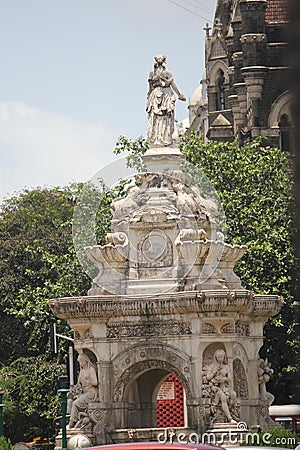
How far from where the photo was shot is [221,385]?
86.6 feet

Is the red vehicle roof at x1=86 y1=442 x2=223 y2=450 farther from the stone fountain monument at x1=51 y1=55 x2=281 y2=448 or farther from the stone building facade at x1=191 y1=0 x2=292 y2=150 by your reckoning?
the stone building facade at x1=191 y1=0 x2=292 y2=150

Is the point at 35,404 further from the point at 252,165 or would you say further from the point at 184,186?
the point at 184,186

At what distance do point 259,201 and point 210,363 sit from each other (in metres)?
19.0

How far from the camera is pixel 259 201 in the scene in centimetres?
4500

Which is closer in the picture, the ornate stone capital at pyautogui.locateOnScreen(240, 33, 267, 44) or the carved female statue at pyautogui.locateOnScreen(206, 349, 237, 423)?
the carved female statue at pyautogui.locateOnScreen(206, 349, 237, 423)

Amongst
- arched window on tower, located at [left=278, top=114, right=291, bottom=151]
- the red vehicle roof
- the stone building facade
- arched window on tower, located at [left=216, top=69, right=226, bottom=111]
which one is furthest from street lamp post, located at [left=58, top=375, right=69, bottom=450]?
arched window on tower, located at [left=216, top=69, right=226, bottom=111]

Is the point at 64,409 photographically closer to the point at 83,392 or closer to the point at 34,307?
the point at 83,392

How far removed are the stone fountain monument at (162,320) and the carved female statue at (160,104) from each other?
1.07 meters

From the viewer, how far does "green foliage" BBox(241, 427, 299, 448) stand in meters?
24.5

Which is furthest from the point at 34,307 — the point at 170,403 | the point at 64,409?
the point at 64,409

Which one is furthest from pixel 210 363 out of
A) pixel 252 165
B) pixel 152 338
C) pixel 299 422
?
pixel 252 165

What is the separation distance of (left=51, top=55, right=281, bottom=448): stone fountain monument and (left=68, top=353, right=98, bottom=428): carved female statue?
2cm

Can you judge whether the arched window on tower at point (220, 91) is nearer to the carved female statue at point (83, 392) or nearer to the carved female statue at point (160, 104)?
the carved female statue at point (160, 104)

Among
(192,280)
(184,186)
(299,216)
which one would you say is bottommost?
(299,216)
